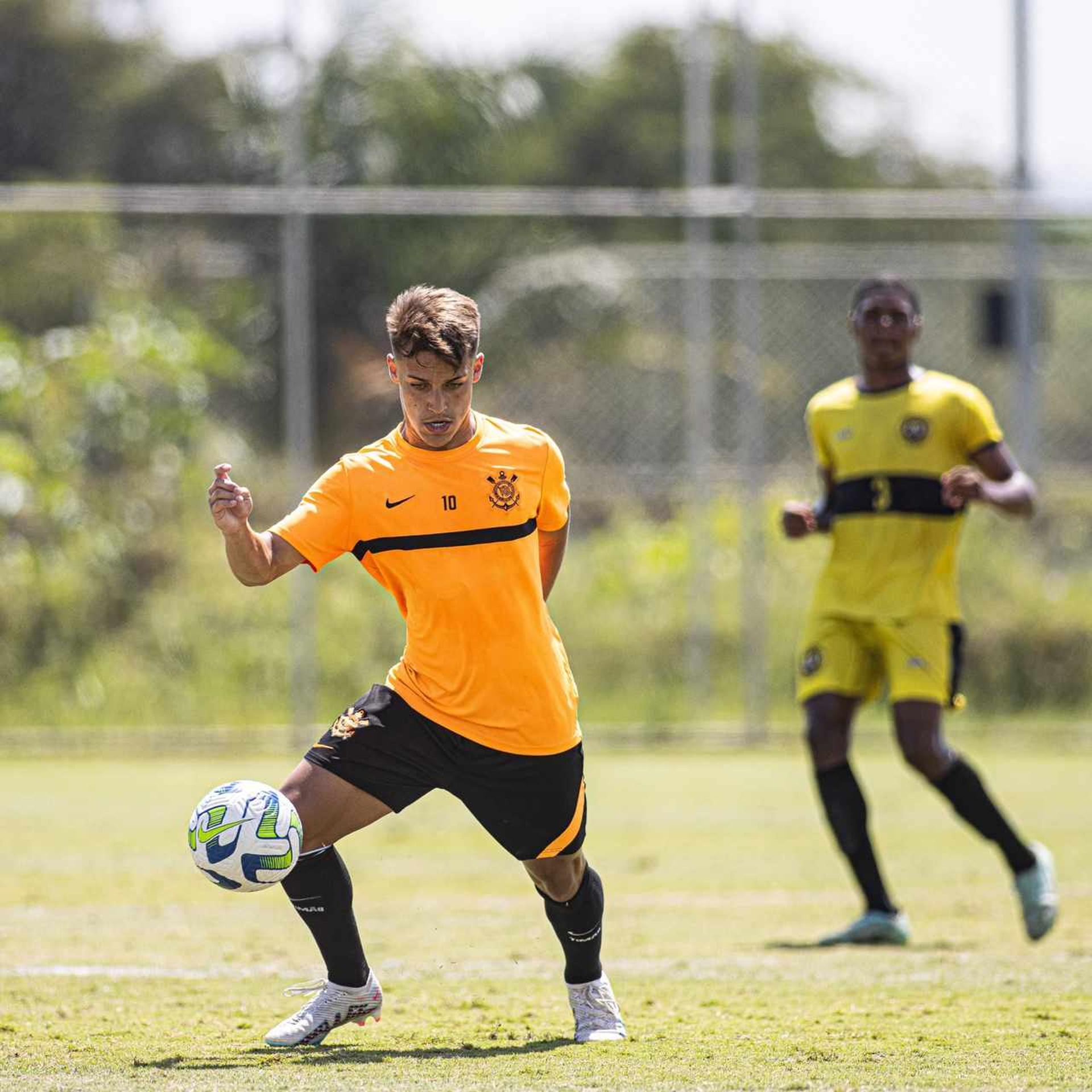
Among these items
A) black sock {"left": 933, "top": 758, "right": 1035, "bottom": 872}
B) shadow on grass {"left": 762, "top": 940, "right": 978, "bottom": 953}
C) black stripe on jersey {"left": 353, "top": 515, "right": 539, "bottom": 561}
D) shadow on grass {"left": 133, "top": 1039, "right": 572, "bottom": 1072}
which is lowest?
shadow on grass {"left": 762, "top": 940, "right": 978, "bottom": 953}

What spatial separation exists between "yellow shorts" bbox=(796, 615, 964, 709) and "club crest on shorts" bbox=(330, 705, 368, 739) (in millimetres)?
2541

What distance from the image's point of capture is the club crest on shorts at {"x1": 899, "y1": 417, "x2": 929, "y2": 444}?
7.13m

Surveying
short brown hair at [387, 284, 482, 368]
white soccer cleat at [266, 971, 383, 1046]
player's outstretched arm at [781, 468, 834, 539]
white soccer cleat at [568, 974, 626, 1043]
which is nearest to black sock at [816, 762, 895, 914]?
player's outstretched arm at [781, 468, 834, 539]

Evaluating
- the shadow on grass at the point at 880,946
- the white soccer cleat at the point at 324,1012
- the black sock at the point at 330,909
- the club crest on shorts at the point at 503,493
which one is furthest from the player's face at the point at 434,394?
the shadow on grass at the point at 880,946

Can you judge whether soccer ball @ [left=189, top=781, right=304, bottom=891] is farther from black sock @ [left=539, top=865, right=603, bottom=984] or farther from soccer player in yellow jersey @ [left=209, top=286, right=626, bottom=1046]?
black sock @ [left=539, top=865, right=603, bottom=984]

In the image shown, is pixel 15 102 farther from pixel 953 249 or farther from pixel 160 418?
pixel 953 249

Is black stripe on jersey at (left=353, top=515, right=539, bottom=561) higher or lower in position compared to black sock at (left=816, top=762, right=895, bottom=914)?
higher

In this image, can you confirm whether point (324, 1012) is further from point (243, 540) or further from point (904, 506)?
point (904, 506)

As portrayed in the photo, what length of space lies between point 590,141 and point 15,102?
12.3m

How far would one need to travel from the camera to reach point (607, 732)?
12859mm

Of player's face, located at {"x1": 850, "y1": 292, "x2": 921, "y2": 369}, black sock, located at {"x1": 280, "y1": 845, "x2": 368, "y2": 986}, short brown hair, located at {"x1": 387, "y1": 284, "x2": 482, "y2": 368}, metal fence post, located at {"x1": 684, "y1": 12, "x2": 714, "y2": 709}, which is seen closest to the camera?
short brown hair, located at {"x1": 387, "y1": 284, "x2": 482, "y2": 368}

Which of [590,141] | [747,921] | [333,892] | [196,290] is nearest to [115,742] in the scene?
[196,290]

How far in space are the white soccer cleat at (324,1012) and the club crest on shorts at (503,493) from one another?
4.07 ft

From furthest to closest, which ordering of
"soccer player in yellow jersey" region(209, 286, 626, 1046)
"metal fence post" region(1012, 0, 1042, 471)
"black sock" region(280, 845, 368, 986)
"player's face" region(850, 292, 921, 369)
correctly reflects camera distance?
"metal fence post" region(1012, 0, 1042, 471)
"player's face" region(850, 292, 921, 369)
"black sock" region(280, 845, 368, 986)
"soccer player in yellow jersey" region(209, 286, 626, 1046)
